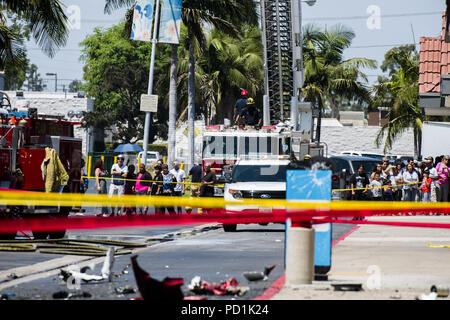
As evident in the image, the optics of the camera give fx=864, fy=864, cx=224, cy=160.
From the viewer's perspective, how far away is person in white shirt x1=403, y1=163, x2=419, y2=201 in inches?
1153

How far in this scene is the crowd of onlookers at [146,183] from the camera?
79.0 feet

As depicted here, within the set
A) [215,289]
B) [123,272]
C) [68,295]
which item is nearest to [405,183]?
[123,272]

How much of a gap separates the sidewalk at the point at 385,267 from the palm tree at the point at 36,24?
9.65 metres

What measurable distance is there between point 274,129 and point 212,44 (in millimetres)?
23104

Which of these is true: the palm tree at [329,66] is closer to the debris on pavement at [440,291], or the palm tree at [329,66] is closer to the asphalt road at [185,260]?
the asphalt road at [185,260]

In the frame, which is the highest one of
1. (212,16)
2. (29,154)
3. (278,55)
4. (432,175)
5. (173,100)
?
(212,16)

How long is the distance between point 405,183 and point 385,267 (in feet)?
59.0

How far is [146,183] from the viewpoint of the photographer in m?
24.7

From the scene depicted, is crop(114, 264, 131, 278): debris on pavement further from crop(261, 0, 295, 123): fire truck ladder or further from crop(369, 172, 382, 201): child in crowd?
crop(261, 0, 295, 123): fire truck ladder

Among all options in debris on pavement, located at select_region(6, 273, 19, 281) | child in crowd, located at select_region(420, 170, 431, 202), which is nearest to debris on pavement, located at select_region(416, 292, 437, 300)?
debris on pavement, located at select_region(6, 273, 19, 281)

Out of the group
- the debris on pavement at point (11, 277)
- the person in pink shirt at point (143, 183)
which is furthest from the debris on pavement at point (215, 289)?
the person in pink shirt at point (143, 183)

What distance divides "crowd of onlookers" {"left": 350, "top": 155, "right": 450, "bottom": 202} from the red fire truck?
10.2 m

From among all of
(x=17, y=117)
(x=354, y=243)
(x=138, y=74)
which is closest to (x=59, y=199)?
(x=354, y=243)

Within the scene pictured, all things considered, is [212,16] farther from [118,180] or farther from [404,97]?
[118,180]
